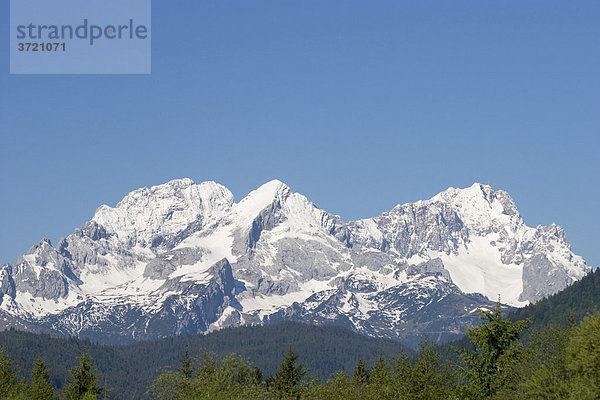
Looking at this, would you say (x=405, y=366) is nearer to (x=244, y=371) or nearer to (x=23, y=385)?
(x=244, y=371)

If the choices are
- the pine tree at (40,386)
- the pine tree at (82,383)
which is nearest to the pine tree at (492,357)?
the pine tree at (82,383)

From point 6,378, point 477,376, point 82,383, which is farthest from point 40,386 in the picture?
point 477,376

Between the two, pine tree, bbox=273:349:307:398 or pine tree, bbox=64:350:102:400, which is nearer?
pine tree, bbox=64:350:102:400

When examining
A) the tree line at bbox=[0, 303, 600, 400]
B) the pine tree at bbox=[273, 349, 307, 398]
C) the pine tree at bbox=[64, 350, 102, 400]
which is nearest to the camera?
the tree line at bbox=[0, 303, 600, 400]

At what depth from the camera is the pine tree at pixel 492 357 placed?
10700cm

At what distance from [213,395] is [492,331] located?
32.3m

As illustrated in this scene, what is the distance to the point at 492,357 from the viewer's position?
4240 inches

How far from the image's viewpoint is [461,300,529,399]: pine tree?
107000 millimetres

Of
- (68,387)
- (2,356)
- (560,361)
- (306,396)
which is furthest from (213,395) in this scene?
(2,356)

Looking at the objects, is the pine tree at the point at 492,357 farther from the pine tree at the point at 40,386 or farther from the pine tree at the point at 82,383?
the pine tree at the point at 40,386

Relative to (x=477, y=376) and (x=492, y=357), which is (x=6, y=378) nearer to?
(x=477, y=376)

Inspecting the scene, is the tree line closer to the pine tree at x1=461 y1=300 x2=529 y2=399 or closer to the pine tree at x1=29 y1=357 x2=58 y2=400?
the pine tree at x1=461 y1=300 x2=529 y2=399

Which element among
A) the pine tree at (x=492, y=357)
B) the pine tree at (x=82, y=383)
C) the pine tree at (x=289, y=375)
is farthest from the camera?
the pine tree at (x=289, y=375)

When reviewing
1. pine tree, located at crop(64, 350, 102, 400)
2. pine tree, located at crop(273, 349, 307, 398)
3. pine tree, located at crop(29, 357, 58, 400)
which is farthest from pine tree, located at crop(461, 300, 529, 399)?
pine tree, located at crop(29, 357, 58, 400)
